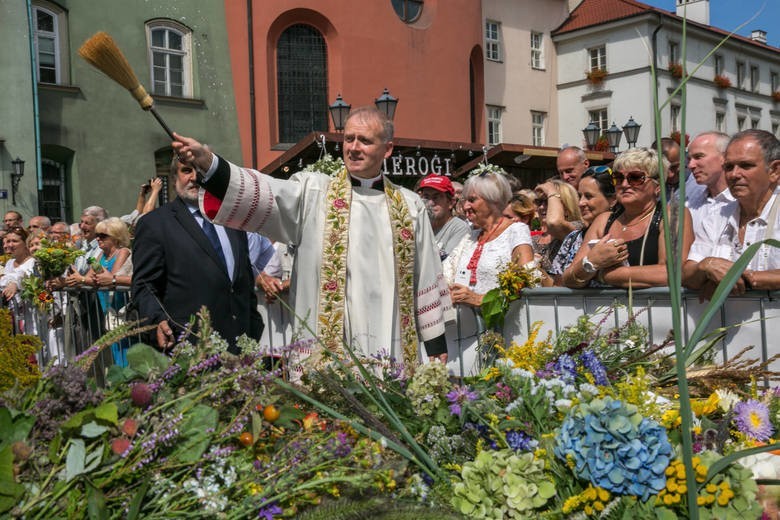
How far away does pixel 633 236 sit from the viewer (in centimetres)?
404

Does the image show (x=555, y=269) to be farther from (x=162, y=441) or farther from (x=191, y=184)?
(x=162, y=441)

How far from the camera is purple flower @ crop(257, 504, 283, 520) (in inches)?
57.4

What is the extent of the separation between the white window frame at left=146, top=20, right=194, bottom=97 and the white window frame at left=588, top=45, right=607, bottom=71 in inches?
689

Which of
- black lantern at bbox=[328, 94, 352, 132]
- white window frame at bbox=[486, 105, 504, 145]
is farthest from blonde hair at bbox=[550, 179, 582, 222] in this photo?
white window frame at bbox=[486, 105, 504, 145]

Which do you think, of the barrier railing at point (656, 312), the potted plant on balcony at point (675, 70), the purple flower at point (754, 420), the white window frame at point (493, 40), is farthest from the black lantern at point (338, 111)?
the potted plant on balcony at point (675, 70)

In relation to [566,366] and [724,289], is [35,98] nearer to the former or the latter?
[566,366]

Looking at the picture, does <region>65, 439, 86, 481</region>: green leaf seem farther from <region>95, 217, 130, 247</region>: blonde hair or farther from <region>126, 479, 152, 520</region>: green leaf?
<region>95, 217, 130, 247</region>: blonde hair

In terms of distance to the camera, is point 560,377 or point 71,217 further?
point 71,217

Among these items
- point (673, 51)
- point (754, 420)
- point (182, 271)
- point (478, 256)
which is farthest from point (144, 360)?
point (673, 51)

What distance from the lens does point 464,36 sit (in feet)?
78.9

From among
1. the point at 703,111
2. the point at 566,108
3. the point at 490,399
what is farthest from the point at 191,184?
the point at 703,111

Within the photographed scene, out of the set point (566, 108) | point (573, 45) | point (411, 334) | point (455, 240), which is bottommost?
point (411, 334)

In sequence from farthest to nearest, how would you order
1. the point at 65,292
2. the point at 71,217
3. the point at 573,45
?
the point at 573,45 < the point at 71,217 < the point at 65,292

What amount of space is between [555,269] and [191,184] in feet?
7.38
